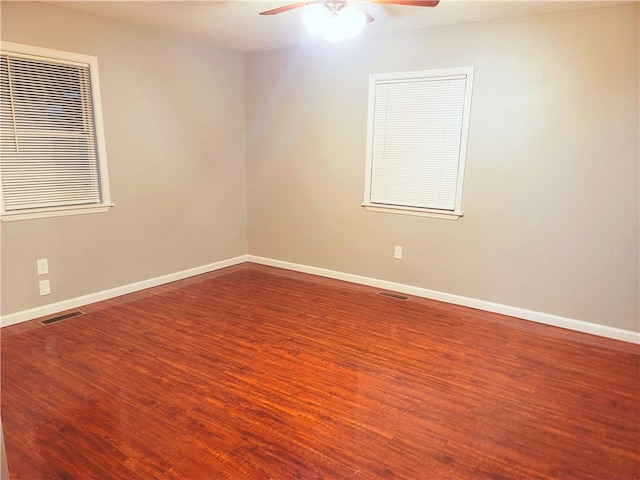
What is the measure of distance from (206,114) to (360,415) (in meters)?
3.48

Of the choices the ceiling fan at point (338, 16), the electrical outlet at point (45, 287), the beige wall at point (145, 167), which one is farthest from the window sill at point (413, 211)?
the electrical outlet at point (45, 287)

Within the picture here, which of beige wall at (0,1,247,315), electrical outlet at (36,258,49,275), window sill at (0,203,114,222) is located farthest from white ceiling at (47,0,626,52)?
electrical outlet at (36,258,49,275)

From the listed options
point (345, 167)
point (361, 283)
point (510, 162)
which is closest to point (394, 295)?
point (361, 283)

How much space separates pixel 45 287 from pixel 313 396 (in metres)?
2.47

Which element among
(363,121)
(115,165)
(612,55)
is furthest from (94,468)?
(612,55)

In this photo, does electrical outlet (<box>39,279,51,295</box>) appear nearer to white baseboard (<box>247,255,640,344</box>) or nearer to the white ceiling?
the white ceiling

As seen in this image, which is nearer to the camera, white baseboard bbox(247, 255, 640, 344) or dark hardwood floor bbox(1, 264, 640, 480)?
dark hardwood floor bbox(1, 264, 640, 480)

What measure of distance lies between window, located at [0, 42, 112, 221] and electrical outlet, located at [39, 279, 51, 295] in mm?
541

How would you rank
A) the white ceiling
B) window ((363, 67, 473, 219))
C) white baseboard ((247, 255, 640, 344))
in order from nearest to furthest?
the white ceiling, white baseboard ((247, 255, 640, 344)), window ((363, 67, 473, 219))

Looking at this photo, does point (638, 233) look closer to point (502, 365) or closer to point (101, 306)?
point (502, 365)

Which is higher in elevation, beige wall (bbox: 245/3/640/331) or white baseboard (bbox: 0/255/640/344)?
beige wall (bbox: 245/3/640/331)

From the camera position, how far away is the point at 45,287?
3344 millimetres

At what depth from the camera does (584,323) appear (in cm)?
324

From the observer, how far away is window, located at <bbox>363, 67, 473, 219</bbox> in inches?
139
